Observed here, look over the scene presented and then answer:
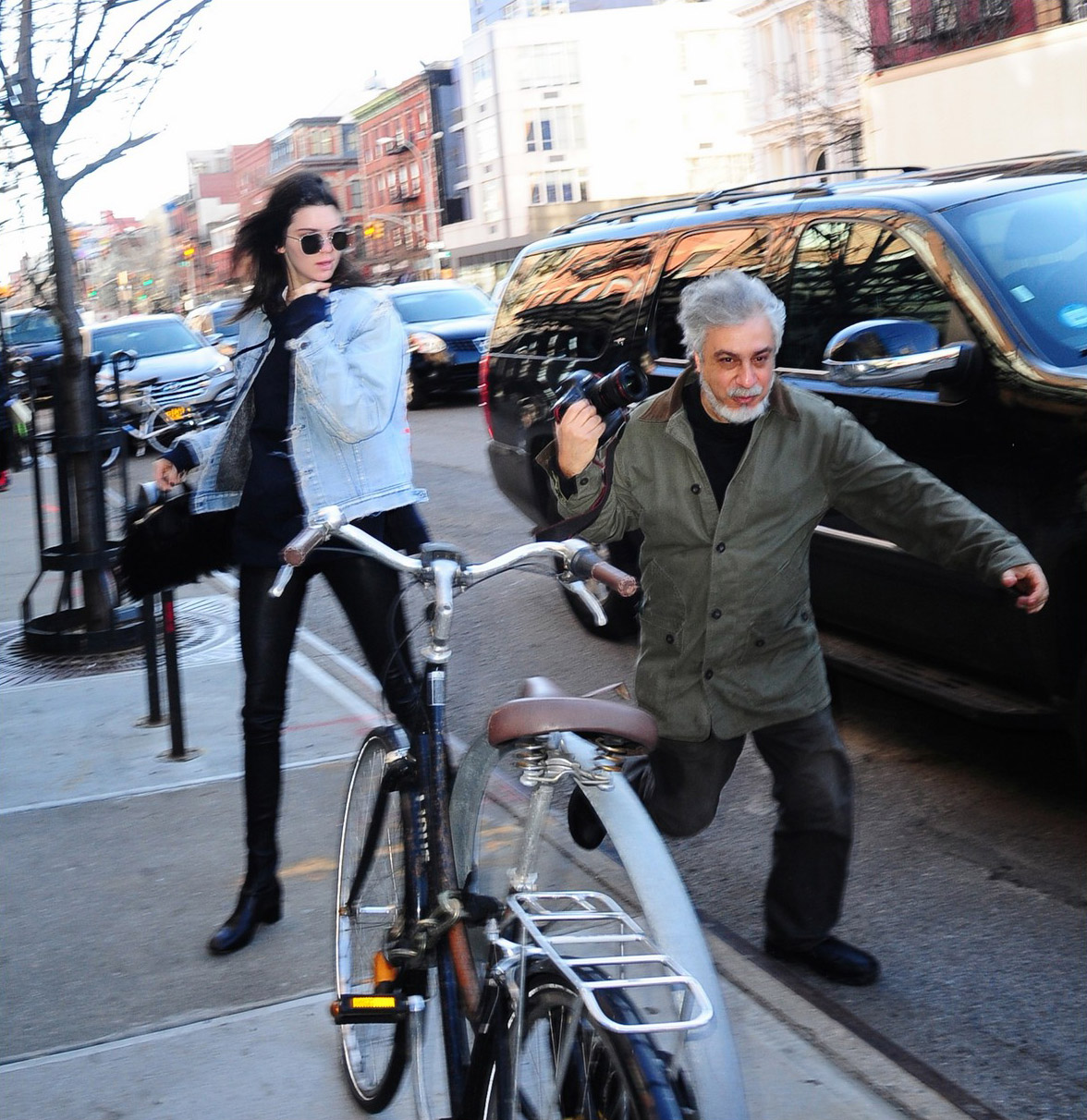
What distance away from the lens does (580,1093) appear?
2.13m

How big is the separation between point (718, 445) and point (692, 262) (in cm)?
307

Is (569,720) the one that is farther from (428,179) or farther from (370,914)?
(428,179)

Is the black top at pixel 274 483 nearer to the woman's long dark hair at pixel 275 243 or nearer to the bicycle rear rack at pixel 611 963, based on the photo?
the woman's long dark hair at pixel 275 243

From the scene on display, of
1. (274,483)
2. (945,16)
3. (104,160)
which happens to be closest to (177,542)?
(274,483)

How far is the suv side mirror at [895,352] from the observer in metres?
4.64

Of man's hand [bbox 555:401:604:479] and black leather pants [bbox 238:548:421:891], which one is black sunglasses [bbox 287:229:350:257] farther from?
man's hand [bbox 555:401:604:479]

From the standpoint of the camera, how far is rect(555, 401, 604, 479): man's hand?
3.14m

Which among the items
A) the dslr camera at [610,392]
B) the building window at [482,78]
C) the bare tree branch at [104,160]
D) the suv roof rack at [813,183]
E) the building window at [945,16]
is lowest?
the dslr camera at [610,392]

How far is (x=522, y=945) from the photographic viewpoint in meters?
2.26

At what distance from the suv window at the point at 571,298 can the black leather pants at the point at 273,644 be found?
3165mm

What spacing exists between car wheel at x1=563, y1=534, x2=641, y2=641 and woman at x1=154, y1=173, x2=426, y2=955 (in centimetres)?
243

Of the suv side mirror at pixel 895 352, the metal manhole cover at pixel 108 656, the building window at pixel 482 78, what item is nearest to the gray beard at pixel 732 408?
the suv side mirror at pixel 895 352

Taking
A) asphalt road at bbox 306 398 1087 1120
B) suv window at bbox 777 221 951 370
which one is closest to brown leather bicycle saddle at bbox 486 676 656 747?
asphalt road at bbox 306 398 1087 1120

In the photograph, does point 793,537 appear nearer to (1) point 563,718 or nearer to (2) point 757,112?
(1) point 563,718
